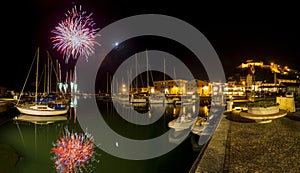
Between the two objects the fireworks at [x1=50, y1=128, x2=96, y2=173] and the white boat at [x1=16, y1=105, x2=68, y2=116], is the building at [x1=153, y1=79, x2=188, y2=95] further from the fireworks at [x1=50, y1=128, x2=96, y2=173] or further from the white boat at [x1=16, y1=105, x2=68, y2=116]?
the fireworks at [x1=50, y1=128, x2=96, y2=173]

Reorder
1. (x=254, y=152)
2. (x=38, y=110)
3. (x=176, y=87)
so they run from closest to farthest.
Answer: (x=254, y=152), (x=38, y=110), (x=176, y=87)

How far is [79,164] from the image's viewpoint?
12.0 m

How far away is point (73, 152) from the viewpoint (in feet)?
47.0

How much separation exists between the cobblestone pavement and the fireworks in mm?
7965

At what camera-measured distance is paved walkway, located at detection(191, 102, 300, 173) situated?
21.0 feet

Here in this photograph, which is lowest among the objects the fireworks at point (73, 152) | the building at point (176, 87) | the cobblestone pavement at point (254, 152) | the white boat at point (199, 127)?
the fireworks at point (73, 152)

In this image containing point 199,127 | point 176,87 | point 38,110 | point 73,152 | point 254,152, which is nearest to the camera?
point 254,152

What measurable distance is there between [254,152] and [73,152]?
40.5 ft

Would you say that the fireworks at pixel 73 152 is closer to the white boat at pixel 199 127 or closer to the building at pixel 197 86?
the white boat at pixel 199 127

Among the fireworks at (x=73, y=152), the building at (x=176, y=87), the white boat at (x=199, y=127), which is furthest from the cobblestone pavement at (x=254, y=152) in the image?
the building at (x=176, y=87)

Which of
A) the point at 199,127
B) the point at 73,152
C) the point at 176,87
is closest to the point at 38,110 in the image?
the point at 73,152

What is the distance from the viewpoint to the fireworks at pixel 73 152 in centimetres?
1170

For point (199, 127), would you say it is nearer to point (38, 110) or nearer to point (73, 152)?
point (73, 152)

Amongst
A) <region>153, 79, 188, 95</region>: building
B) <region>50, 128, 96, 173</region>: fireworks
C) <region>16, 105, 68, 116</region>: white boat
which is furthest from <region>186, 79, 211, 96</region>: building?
<region>50, 128, 96, 173</region>: fireworks
